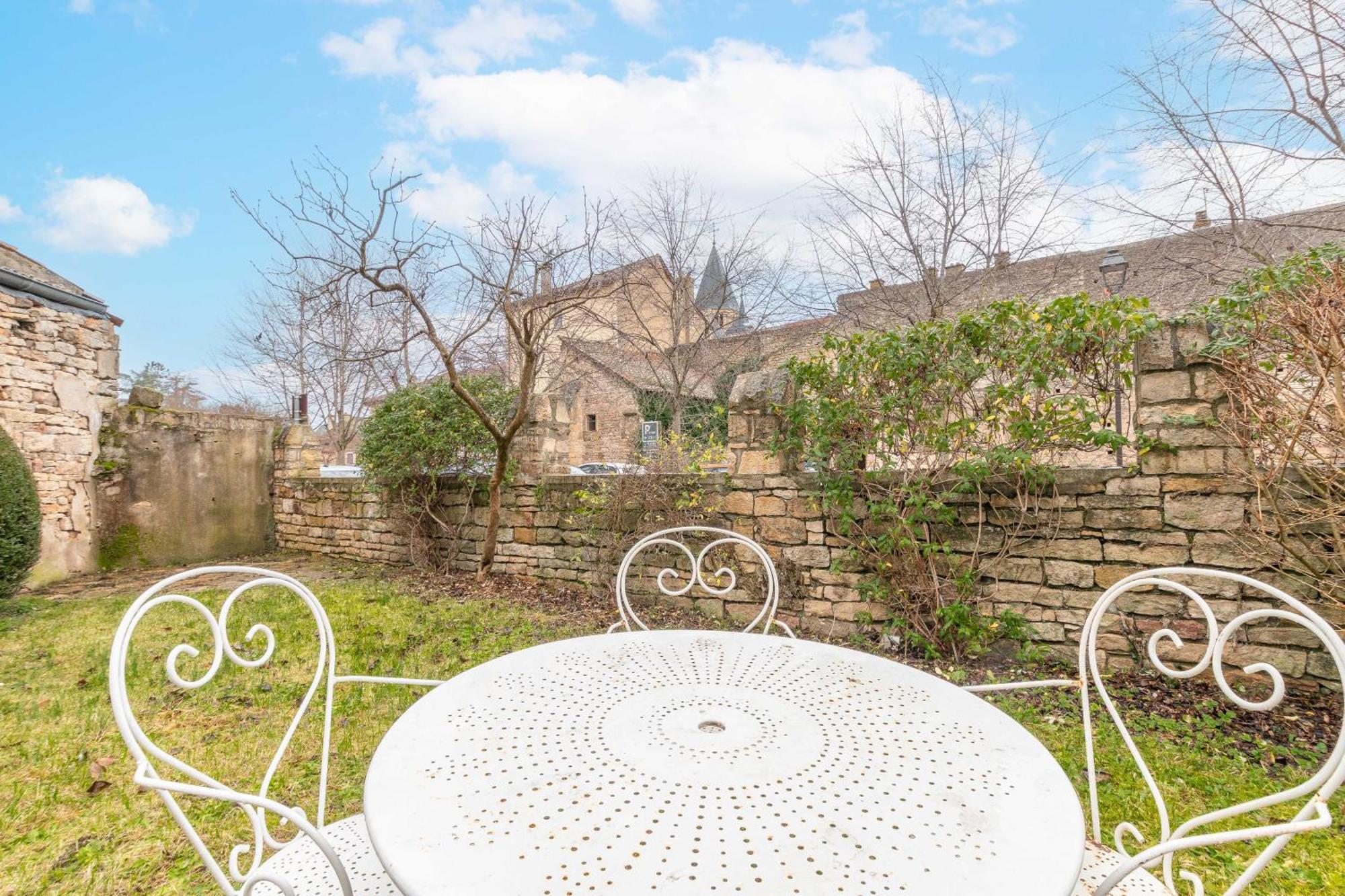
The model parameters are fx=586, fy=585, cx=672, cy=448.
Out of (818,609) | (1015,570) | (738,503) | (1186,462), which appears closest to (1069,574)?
(1015,570)

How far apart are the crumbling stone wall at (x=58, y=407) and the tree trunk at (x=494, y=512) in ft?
14.6

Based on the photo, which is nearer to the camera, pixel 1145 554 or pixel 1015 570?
pixel 1145 554

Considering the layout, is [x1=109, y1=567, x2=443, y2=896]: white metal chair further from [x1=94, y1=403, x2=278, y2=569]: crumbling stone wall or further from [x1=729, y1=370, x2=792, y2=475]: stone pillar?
[x1=94, y1=403, x2=278, y2=569]: crumbling stone wall

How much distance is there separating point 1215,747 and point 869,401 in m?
2.24

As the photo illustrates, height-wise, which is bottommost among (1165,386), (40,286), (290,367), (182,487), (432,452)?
(182,487)

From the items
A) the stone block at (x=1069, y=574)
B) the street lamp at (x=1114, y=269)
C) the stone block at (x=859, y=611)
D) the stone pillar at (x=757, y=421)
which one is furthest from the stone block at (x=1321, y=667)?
the street lamp at (x=1114, y=269)

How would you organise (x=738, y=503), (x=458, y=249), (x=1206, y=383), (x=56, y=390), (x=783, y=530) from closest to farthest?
(x=1206, y=383)
(x=783, y=530)
(x=738, y=503)
(x=458, y=249)
(x=56, y=390)

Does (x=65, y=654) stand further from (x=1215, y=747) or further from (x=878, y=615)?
(x=1215, y=747)

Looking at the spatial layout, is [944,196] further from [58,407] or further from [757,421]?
[58,407]

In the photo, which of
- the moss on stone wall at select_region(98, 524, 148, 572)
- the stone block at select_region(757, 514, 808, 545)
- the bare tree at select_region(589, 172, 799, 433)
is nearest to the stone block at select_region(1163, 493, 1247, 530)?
the stone block at select_region(757, 514, 808, 545)

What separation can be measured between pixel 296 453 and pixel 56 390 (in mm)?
2300

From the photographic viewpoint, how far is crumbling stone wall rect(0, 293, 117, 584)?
584 cm

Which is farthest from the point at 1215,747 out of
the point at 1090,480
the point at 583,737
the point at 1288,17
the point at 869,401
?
the point at 1288,17

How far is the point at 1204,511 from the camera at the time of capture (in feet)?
9.69
